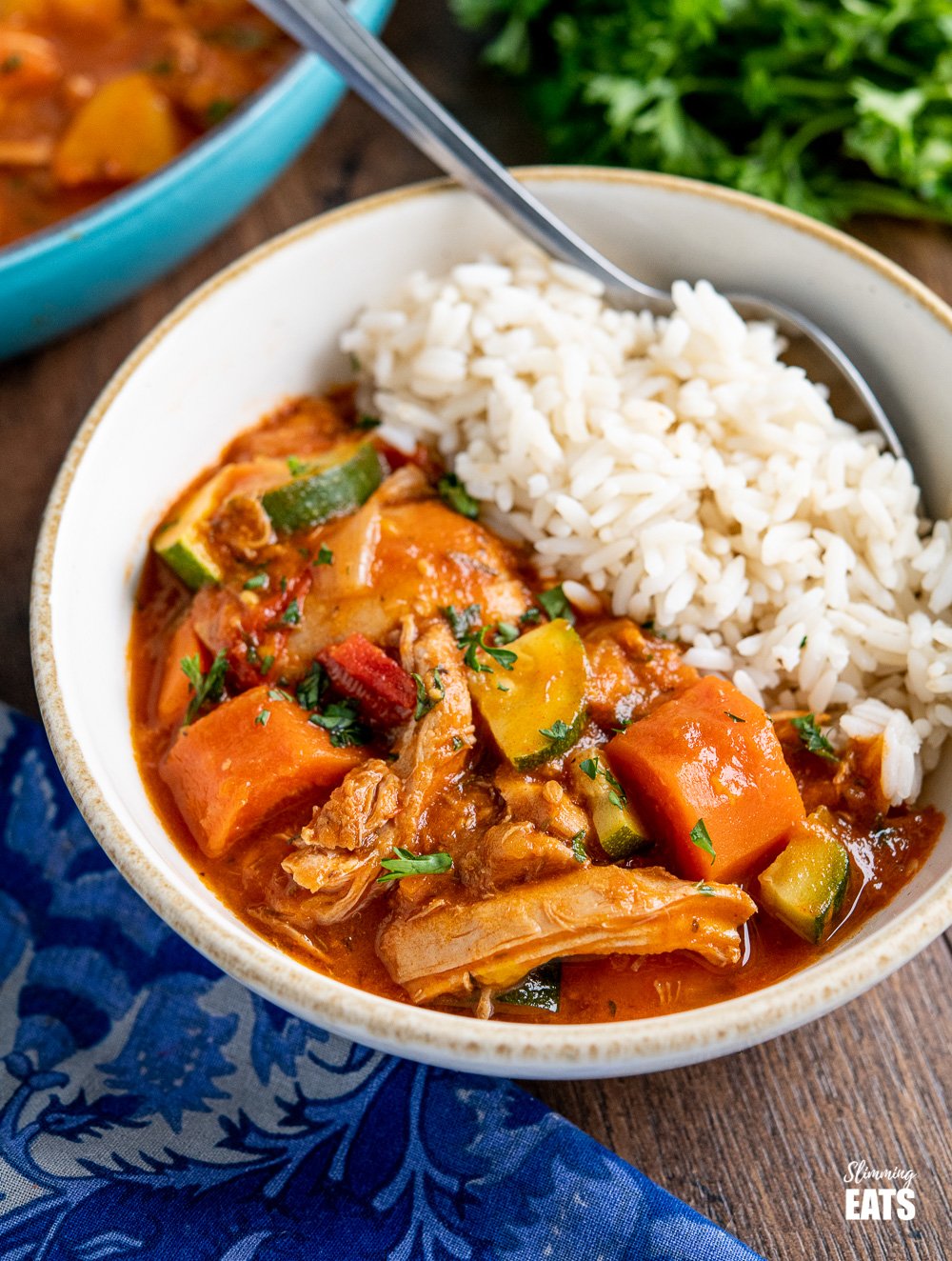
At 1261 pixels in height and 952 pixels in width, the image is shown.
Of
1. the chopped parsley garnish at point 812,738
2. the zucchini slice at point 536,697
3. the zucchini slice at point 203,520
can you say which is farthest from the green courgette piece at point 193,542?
the chopped parsley garnish at point 812,738

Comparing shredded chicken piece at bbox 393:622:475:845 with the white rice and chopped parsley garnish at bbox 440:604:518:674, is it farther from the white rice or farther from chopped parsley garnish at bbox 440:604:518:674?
the white rice

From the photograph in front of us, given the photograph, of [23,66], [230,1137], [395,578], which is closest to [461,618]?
[395,578]

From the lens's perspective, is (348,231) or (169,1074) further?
(348,231)

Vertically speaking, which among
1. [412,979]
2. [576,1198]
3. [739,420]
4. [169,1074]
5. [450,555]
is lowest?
[169,1074]

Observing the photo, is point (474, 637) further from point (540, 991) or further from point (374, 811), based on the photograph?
point (540, 991)

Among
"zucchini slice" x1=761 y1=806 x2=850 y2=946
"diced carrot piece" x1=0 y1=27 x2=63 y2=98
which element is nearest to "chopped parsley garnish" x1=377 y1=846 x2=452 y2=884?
"zucchini slice" x1=761 y1=806 x2=850 y2=946

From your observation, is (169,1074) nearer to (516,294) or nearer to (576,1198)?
(576,1198)

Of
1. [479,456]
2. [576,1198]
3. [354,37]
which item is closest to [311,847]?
[576,1198]
